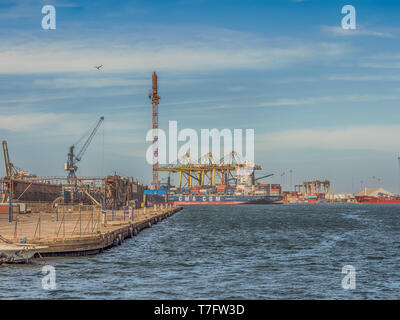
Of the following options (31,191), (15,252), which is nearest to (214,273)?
(15,252)

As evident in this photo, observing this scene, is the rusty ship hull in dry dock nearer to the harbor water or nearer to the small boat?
the harbor water

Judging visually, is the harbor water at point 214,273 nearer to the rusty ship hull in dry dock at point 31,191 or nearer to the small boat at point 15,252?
the small boat at point 15,252

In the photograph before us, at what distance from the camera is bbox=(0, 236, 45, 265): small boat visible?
33750 mm

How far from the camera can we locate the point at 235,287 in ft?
93.2

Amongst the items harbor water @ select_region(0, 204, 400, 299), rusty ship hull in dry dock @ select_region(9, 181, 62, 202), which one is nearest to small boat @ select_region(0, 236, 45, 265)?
harbor water @ select_region(0, 204, 400, 299)

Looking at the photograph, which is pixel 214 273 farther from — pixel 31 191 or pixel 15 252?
pixel 31 191

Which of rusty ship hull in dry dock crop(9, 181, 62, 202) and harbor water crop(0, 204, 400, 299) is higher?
rusty ship hull in dry dock crop(9, 181, 62, 202)

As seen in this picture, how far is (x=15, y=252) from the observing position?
34094 mm

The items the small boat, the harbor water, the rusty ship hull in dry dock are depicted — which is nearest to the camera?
the harbor water

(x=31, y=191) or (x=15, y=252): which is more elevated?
(x=31, y=191)

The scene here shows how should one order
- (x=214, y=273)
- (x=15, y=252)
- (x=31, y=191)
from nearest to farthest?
1. (x=214, y=273)
2. (x=15, y=252)
3. (x=31, y=191)

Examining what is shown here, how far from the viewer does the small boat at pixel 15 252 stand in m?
33.8

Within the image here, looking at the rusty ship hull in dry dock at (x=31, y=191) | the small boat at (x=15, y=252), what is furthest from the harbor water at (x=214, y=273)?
the rusty ship hull in dry dock at (x=31, y=191)
